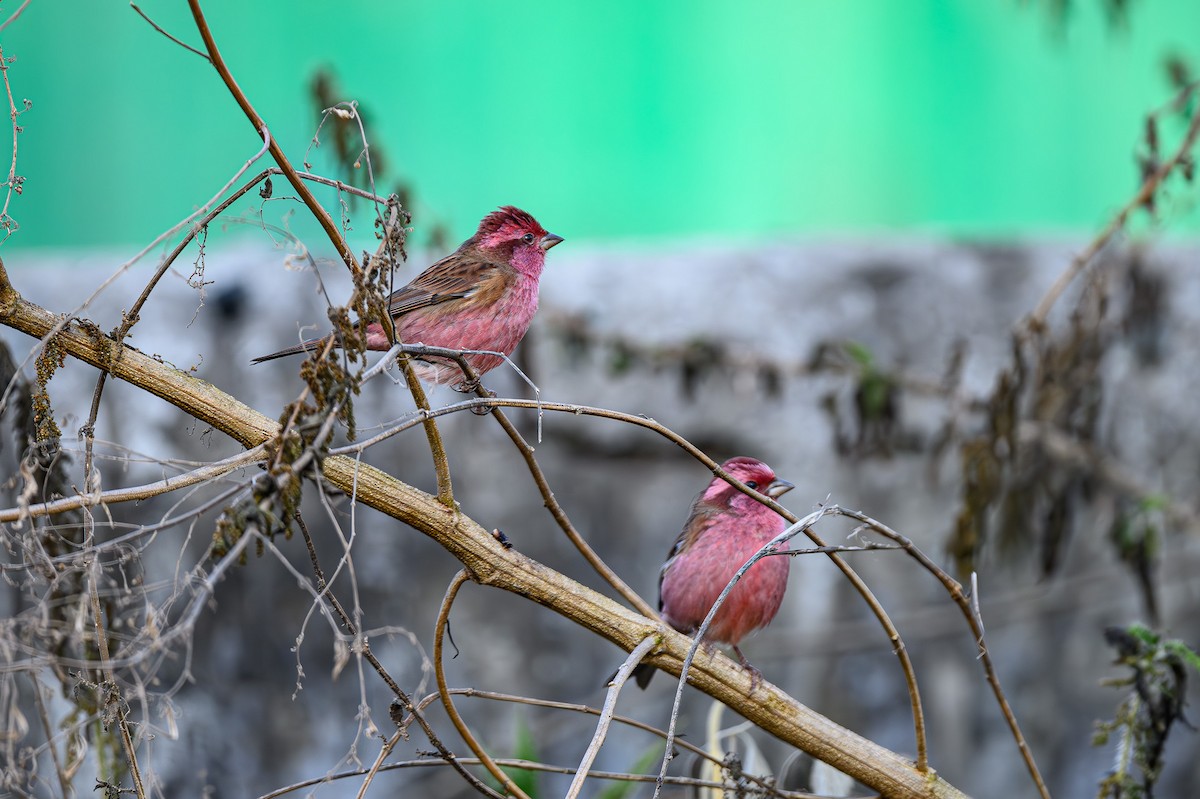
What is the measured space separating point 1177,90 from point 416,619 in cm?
465

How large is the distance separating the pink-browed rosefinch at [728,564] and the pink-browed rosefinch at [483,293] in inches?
28.5

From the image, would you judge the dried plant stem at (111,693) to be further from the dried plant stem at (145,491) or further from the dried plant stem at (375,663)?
the dried plant stem at (375,663)

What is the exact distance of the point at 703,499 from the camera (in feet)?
12.1

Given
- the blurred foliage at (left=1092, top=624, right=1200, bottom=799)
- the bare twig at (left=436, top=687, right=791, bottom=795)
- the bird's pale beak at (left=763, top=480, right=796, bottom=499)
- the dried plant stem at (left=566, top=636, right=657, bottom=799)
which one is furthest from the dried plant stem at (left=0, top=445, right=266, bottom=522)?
the blurred foliage at (left=1092, top=624, right=1200, bottom=799)

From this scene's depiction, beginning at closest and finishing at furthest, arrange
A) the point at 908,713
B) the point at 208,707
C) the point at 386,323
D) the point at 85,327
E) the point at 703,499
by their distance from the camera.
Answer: the point at 386,323 → the point at 85,327 → the point at 703,499 → the point at 208,707 → the point at 908,713

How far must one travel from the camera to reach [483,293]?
326 cm

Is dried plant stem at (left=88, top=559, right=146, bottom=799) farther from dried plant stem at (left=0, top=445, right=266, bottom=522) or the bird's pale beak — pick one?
the bird's pale beak

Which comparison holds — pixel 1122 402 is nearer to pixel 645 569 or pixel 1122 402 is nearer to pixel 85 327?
pixel 645 569

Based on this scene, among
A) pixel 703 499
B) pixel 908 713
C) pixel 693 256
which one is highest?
pixel 693 256

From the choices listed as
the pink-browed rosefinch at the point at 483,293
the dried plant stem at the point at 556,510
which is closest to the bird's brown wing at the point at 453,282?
the pink-browed rosefinch at the point at 483,293

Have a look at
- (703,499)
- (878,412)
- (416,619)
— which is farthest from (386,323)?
(416,619)

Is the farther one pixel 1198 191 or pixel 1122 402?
pixel 1122 402

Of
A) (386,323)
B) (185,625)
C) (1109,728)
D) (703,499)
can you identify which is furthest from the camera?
(703,499)

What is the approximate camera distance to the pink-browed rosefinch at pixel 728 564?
10.8 feet
